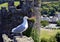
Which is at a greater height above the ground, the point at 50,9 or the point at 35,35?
the point at 35,35

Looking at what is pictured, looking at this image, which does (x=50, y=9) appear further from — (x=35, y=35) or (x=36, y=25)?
(x=35, y=35)

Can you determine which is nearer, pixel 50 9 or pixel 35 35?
pixel 35 35

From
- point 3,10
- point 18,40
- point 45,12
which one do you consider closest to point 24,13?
point 3,10

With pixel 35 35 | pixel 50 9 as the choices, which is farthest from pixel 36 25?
pixel 50 9

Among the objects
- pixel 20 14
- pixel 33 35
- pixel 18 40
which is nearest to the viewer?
pixel 18 40

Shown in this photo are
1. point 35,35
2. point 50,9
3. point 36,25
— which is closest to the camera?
point 35,35

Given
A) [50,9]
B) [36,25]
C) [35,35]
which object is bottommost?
[50,9]

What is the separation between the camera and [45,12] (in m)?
96.3

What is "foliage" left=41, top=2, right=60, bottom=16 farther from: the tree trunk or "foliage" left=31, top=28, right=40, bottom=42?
"foliage" left=31, top=28, right=40, bottom=42

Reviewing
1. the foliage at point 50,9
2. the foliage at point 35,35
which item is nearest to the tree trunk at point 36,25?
the foliage at point 35,35

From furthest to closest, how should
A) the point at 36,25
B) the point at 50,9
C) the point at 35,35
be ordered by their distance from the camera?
1. the point at 50,9
2. the point at 36,25
3. the point at 35,35

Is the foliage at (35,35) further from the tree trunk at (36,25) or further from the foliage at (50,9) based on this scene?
the foliage at (50,9)

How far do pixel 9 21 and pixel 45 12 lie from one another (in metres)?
78.4

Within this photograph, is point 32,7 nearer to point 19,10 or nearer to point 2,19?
point 19,10
